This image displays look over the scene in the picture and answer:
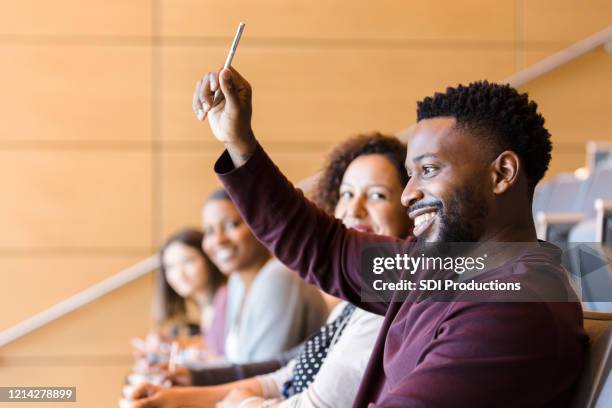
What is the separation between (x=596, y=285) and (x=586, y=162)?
2668 mm

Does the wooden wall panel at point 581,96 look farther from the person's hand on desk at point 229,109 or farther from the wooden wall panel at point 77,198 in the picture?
the person's hand on desk at point 229,109

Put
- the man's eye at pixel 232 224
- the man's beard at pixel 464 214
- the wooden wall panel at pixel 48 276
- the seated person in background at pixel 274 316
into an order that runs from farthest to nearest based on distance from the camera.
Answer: the wooden wall panel at pixel 48 276 < the man's eye at pixel 232 224 < the seated person in background at pixel 274 316 < the man's beard at pixel 464 214

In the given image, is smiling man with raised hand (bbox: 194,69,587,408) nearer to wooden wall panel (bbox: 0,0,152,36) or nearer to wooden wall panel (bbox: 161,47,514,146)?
wooden wall panel (bbox: 161,47,514,146)

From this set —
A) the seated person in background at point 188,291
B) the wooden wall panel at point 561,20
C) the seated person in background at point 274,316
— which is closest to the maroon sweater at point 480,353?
the seated person in background at point 274,316

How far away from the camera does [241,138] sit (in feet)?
3.66

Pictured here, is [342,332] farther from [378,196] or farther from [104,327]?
[104,327]

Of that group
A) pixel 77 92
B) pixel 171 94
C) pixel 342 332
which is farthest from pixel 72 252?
pixel 342 332

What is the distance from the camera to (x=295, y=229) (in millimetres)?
1176

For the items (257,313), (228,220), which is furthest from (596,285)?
(228,220)

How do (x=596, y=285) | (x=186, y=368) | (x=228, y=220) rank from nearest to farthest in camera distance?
1. (x=596, y=285)
2. (x=186, y=368)
3. (x=228, y=220)

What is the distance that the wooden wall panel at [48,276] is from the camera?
349 cm

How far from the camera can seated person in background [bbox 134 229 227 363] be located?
2871 millimetres

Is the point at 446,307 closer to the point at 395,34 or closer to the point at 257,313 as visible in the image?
the point at 257,313

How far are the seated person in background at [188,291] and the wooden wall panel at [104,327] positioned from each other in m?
0.32
